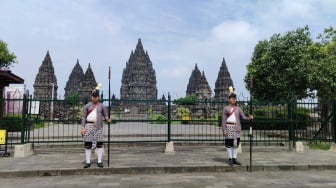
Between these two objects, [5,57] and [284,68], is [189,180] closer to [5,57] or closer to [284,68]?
[284,68]

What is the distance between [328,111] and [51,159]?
13.0 metres

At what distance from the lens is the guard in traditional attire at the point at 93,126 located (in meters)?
8.64

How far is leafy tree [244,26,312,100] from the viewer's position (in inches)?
857

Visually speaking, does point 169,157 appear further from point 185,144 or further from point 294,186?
point 294,186

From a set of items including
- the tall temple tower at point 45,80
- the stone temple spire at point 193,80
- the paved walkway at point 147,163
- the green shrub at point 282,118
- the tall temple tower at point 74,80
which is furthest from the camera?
the stone temple spire at point 193,80

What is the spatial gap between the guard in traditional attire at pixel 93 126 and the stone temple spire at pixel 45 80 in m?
61.1

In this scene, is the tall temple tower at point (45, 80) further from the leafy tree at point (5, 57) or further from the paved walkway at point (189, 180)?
the paved walkway at point (189, 180)

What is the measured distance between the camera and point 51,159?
10.0 metres

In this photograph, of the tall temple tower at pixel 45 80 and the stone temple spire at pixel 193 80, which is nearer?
the tall temple tower at pixel 45 80

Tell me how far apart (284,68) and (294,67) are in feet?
12.4

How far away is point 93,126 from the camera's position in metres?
8.73

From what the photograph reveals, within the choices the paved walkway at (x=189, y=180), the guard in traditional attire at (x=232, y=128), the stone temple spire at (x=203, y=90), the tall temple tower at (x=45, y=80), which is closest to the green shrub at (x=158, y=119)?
the guard in traditional attire at (x=232, y=128)

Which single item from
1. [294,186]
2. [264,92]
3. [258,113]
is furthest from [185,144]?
[264,92]

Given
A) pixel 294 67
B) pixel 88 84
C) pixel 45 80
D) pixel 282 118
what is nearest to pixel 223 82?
pixel 88 84
